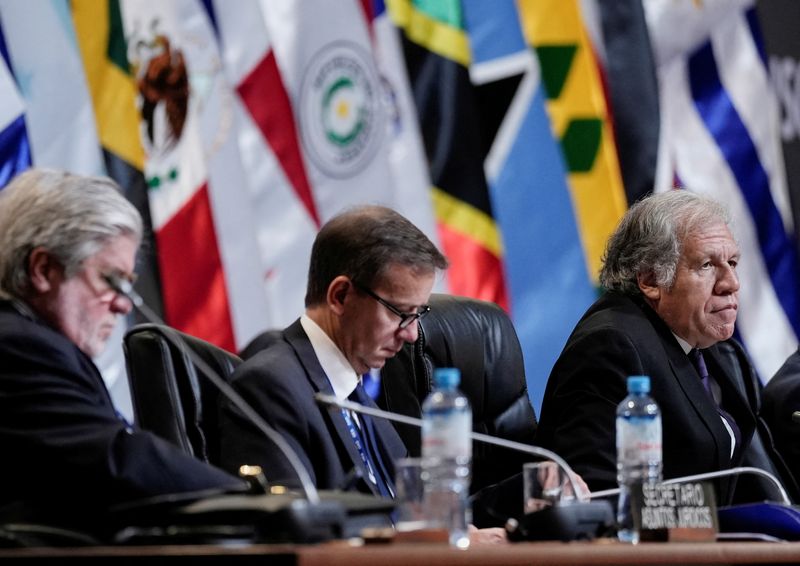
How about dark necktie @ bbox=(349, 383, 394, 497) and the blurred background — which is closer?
dark necktie @ bbox=(349, 383, 394, 497)

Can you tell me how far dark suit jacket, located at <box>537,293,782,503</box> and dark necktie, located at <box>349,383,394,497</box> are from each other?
1.53 feet

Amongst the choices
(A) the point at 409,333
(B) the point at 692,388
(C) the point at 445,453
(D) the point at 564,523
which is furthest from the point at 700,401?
(C) the point at 445,453

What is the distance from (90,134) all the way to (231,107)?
0.55 metres

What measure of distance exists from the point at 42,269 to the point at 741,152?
3.86 meters

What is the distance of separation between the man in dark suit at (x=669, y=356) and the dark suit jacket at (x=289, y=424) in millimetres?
634

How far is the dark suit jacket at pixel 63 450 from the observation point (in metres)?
2.02

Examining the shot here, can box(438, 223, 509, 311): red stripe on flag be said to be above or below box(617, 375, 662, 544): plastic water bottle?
above

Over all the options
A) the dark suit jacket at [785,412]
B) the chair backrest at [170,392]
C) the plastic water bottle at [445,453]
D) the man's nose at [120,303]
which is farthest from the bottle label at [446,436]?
the dark suit jacket at [785,412]

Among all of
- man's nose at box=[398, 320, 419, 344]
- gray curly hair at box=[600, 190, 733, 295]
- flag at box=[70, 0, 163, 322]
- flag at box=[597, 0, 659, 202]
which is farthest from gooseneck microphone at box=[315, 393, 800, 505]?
flag at box=[597, 0, 659, 202]

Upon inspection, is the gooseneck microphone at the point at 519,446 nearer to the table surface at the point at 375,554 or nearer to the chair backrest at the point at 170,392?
the chair backrest at the point at 170,392

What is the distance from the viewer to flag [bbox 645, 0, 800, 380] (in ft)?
17.6

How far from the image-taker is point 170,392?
2584mm

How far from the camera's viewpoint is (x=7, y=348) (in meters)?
2.09

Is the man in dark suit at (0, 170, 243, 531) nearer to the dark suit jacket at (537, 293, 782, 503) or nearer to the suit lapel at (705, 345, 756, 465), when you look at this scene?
the dark suit jacket at (537, 293, 782, 503)
